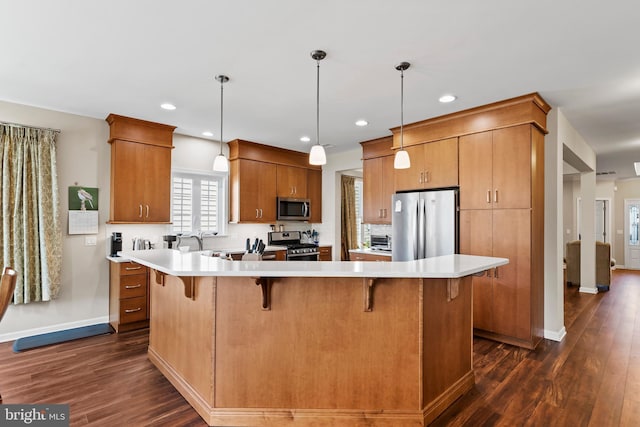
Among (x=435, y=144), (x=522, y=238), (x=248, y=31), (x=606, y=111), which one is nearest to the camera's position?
(x=248, y=31)

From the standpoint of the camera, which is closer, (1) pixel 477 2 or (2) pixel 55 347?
(1) pixel 477 2

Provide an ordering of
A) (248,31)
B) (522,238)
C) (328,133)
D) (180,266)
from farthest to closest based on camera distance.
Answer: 1. (328,133)
2. (522,238)
3. (248,31)
4. (180,266)

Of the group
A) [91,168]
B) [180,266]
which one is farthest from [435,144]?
[91,168]

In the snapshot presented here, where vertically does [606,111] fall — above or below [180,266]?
above

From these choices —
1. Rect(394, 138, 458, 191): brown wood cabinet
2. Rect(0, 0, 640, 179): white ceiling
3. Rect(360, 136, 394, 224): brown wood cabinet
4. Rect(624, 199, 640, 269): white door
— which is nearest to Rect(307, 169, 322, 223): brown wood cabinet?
Rect(360, 136, 394, 224): brown wood cabinet

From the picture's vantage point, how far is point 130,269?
13.3ft

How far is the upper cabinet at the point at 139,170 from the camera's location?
4.26 metres

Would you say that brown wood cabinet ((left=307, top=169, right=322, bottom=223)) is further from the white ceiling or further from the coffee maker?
the coffee maker

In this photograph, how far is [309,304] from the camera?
2.20 meters

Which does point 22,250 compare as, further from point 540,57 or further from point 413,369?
point 540,57

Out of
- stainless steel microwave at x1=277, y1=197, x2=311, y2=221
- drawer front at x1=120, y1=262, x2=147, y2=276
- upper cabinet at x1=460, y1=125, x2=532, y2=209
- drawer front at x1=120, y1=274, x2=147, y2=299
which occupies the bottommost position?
drawer front at x1=120, y1=274, x2=147, y2=299

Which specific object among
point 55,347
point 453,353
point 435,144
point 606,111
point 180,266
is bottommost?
point 55,347

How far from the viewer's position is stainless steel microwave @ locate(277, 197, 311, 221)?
598cm

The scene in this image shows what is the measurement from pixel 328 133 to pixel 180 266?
3.42m
